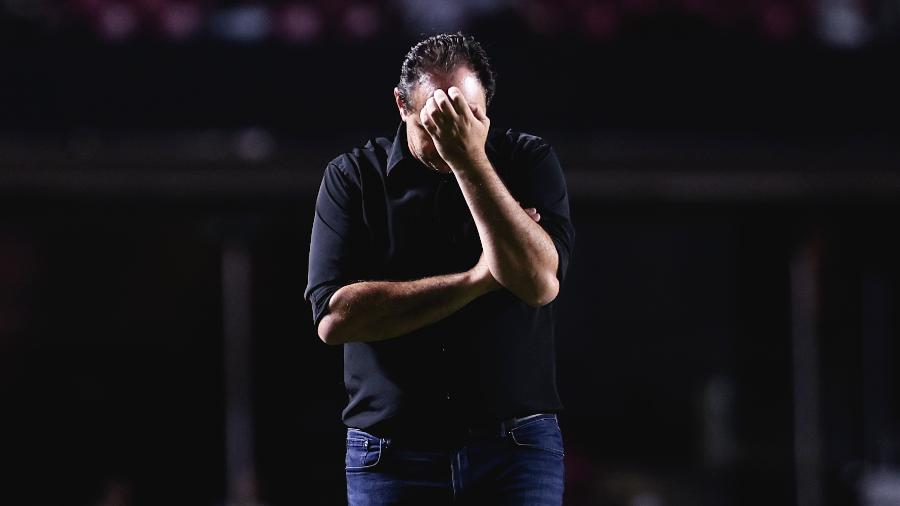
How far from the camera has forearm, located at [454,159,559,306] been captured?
2.13m

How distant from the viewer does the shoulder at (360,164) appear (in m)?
2.45

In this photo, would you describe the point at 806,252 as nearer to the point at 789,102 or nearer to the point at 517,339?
the point at 789,102

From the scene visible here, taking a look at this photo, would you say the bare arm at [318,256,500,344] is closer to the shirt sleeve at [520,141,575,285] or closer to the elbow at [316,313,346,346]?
the elbow at [316,313,346,346]

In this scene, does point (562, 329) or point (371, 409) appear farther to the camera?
point (562, 329)

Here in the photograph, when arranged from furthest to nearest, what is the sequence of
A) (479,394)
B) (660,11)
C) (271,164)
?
(660,11)
(271,164)
(479,394)

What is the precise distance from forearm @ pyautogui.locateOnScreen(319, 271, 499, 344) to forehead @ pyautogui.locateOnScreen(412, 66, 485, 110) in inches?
13.0

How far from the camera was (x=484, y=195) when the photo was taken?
213cm

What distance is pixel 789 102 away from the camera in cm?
827

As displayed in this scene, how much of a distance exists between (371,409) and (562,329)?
6.63 meters

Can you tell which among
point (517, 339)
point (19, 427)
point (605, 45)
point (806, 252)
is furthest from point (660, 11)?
point (517, 339)


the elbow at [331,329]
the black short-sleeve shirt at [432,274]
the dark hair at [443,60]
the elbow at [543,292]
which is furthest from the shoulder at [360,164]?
the elbow at [543,292]

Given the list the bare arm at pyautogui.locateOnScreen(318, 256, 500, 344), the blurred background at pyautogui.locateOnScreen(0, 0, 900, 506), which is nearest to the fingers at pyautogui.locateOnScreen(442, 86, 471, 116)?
the bare arm at pyautogui.locateOnScreen(318, 256, 500, 344)

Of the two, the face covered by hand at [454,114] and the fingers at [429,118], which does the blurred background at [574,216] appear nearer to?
the face covered by hand at [454,114]

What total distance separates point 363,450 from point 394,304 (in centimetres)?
31
